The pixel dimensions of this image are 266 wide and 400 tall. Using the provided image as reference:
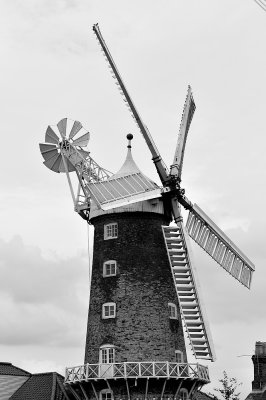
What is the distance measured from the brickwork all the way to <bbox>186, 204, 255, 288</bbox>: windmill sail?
Answer: 6.21 feet

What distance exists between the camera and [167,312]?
4253cm

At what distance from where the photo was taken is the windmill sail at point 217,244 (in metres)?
44.3

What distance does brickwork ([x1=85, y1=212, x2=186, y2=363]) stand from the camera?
4150 centimetres

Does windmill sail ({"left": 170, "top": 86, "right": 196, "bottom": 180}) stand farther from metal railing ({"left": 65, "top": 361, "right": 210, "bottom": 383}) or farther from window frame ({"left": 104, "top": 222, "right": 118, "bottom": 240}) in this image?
metal railing ({"left": 65, "top": 361, "right": 210, "bottom": 383})

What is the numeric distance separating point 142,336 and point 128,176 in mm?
9072

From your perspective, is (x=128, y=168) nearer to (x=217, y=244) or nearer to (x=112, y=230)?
(x=112, y=230)

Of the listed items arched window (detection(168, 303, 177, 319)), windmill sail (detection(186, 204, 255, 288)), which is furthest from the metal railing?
windmill sail (detection(186, 204, 255, 288))

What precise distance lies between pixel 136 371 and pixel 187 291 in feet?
17.0

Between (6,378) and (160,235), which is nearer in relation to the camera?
(160,235)

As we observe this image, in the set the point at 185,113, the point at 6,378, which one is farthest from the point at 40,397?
the point at 185,113

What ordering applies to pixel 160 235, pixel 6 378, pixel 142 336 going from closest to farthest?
pixel 142 336 < pixel 160 235 < pixel 6 378

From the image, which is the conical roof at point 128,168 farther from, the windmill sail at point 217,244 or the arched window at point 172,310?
the arched window at point 172,310

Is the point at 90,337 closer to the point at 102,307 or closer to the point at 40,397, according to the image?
the point at 102,307

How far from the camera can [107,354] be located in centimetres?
4159
